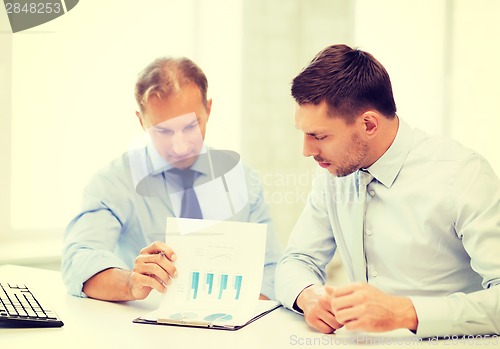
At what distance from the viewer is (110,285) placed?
1762 millimetres

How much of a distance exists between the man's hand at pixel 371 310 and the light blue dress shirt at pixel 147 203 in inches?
24.7

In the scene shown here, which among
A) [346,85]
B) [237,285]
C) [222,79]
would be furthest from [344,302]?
[222,79]

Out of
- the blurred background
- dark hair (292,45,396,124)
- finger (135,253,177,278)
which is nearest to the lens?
finger (135,253,177,278)

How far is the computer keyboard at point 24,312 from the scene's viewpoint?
4.91ft

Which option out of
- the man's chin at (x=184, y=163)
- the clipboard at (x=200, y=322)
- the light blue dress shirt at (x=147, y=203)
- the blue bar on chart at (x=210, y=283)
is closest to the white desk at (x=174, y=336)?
the clipboard at (x=200, y=322)

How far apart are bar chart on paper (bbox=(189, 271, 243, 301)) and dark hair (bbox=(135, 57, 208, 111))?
65 centimetres

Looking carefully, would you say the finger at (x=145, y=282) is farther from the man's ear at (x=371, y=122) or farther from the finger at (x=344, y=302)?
the man's ear at (x=371, y=122)

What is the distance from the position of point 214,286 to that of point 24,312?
0.43 m

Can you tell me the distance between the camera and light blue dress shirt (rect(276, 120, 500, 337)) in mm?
1531

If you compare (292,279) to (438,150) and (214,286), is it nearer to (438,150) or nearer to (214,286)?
(214,286)

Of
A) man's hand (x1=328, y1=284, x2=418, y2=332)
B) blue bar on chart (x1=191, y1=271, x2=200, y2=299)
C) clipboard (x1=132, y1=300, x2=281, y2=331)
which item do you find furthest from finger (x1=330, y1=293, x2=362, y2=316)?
blue bar on chart (x1=191, y1=271, x2=200, y2=299)

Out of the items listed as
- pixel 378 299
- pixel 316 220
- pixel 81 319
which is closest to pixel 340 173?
pixel 316 220

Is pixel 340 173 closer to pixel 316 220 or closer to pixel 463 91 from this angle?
pixel 316 220

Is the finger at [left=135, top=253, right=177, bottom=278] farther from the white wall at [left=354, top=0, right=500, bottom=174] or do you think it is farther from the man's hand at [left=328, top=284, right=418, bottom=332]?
the white wall at [left=354, top=0, right=500, bottom=174]
